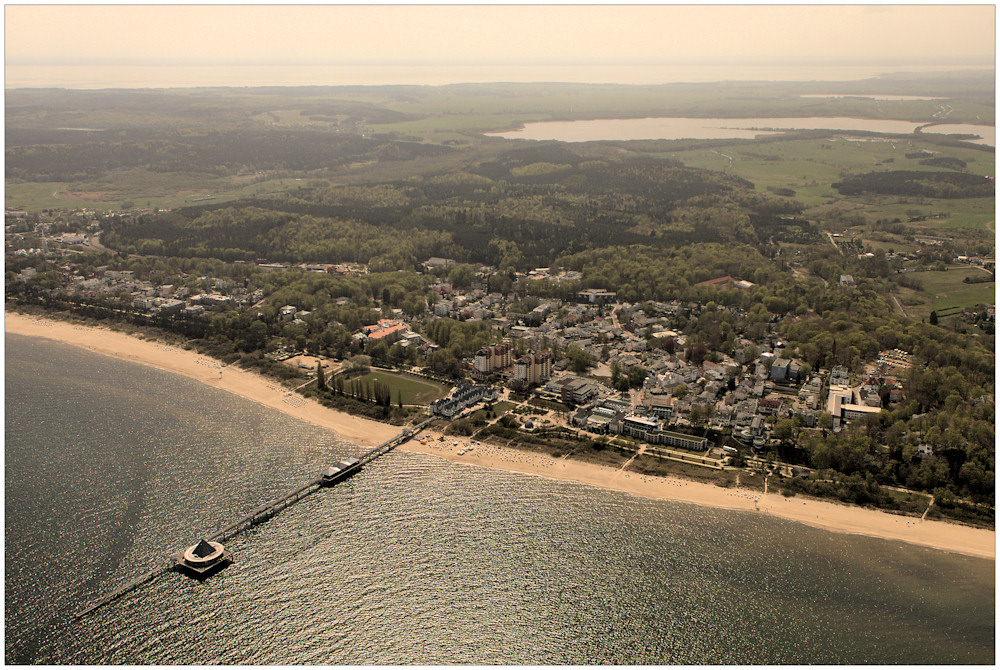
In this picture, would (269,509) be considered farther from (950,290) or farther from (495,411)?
(950,290)

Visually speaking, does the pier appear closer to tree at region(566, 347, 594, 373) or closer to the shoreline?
the shoreline

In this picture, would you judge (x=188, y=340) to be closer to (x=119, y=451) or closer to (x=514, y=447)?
(x=119, y=451)

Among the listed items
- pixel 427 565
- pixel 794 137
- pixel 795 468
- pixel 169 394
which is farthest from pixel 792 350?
pixel 794 137

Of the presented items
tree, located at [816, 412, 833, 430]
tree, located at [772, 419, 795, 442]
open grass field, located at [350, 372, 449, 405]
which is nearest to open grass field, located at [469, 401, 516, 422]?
open grass field, located at [350, 372, 449, 405]

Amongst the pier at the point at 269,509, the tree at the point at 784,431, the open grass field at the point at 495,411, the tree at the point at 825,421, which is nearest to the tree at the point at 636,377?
the open grass field at the point at 495,411

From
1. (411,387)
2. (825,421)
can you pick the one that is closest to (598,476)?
(825,421)

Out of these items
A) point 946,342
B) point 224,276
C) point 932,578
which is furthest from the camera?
point 224,276
